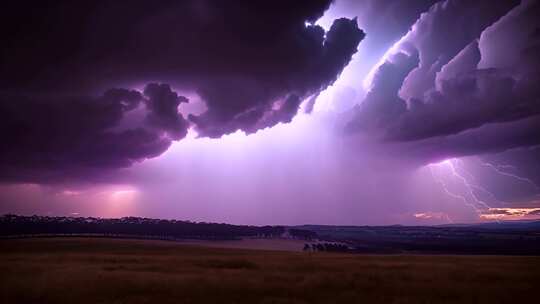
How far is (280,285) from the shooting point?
25.8m

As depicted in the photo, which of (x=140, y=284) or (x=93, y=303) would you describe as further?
(x=140, y=284)

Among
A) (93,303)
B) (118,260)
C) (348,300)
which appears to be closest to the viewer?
(93,303)

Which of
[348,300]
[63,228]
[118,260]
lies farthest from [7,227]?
[348,300]

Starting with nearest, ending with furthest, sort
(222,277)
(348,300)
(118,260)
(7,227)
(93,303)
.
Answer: (93,303), (348,300), (222,277), (118,260), (7,227)

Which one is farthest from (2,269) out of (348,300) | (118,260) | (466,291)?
(466,291)

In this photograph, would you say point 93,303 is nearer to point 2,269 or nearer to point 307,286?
point 307,286

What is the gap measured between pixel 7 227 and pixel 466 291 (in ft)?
678

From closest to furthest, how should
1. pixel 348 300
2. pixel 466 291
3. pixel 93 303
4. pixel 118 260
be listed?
pixel 93 303, pixel 348 300, pixel 466 291, pixel 118 260

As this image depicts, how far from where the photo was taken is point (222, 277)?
28.8 meters

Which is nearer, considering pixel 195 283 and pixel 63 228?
pixel 195 283

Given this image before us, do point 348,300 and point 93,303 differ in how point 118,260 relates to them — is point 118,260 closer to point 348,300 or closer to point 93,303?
point 93,303

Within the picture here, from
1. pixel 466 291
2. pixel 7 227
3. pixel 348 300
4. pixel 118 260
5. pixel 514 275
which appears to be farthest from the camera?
pixel 7 227

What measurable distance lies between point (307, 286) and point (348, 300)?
463cm

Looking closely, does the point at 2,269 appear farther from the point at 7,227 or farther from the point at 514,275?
the point at 7,227
